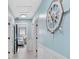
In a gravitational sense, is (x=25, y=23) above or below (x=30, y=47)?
above

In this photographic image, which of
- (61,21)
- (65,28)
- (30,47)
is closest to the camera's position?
(65,28)

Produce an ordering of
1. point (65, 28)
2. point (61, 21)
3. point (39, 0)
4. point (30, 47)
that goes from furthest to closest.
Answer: point (30, 47) → point (39, 0) → point (61, 21) → point (65, 28)

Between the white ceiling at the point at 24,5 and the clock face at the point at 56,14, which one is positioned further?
the white ceiling at the point at 24,5

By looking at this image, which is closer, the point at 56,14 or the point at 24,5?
the point at 56,14

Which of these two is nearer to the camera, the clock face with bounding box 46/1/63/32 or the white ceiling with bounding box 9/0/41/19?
the clock face with bounding box 46/1/63/32

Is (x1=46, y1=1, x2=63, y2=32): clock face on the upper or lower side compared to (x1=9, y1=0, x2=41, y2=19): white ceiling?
lower

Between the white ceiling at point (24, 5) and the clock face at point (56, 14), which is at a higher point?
the white ceiling at point (24, 5)

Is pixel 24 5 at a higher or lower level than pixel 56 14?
higher
